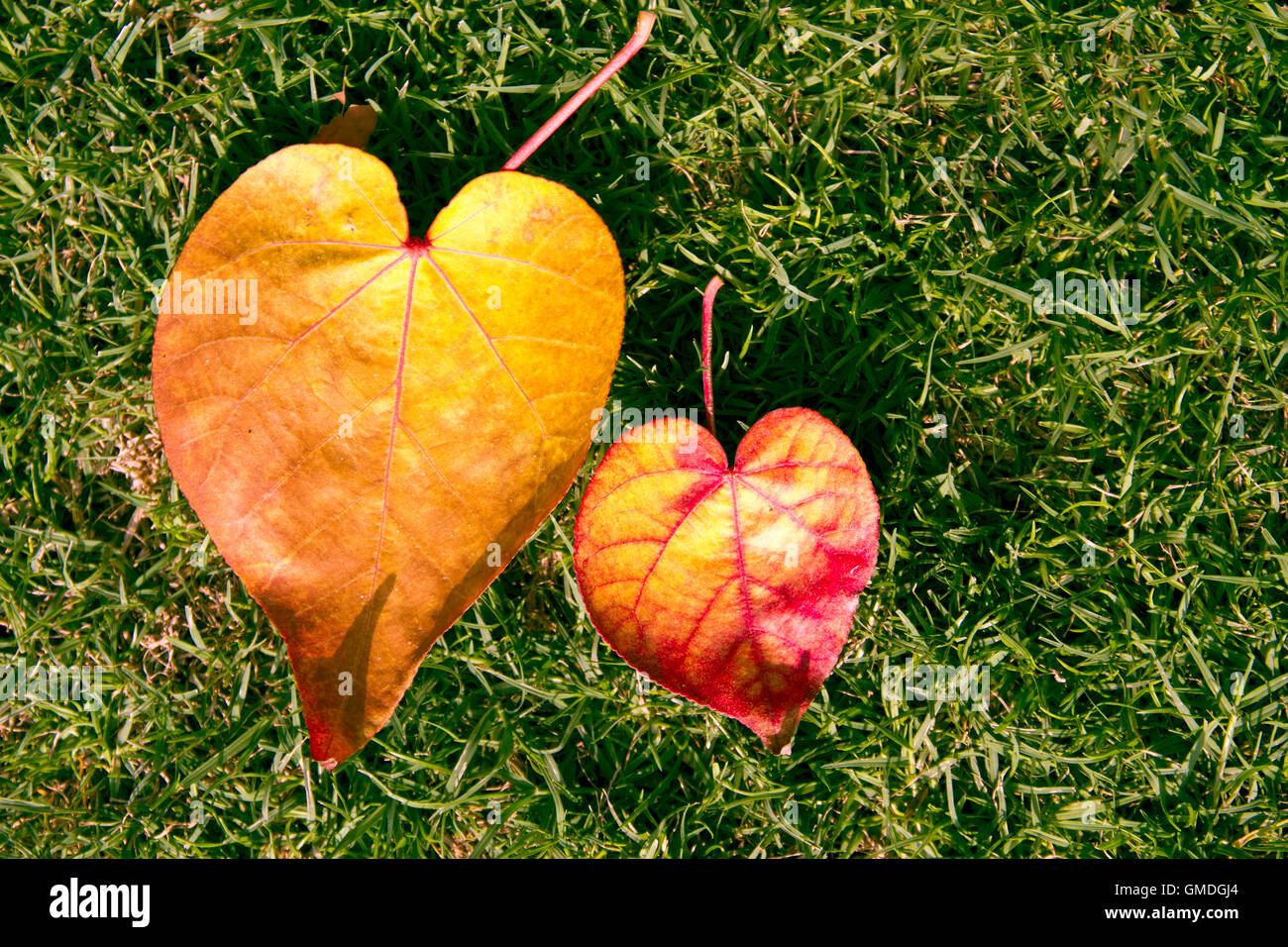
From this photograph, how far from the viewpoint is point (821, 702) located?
2301 mm

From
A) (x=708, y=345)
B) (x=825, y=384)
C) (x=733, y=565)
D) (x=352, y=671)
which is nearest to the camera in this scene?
(x=352, y=671)

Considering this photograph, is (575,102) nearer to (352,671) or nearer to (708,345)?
(708,345)

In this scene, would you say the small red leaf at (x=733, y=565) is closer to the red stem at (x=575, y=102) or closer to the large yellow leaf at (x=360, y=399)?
the large yellow leaf at (x=360, y=399)

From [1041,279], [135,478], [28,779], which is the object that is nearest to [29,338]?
[135,478]

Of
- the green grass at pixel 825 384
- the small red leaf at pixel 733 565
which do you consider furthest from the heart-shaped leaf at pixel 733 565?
the green grass at pixel 825 384

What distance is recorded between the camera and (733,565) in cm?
200

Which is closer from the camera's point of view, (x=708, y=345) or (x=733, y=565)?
(x=733, y=565)

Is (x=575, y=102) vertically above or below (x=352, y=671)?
above

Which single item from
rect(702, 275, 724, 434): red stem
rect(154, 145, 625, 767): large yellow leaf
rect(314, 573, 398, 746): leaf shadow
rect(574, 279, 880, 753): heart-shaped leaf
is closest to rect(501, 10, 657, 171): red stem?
rect(154, 145, 625, 767): large yellow leaf

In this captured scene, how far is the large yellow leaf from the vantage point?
1.80 m

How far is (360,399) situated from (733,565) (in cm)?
86

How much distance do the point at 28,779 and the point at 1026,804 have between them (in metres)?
2.59

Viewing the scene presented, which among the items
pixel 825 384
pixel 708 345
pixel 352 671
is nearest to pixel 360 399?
pixel 352 671

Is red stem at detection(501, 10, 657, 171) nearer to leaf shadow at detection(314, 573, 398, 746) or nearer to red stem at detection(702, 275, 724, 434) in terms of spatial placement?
red stem at detection(702, 275, 724, 434)
